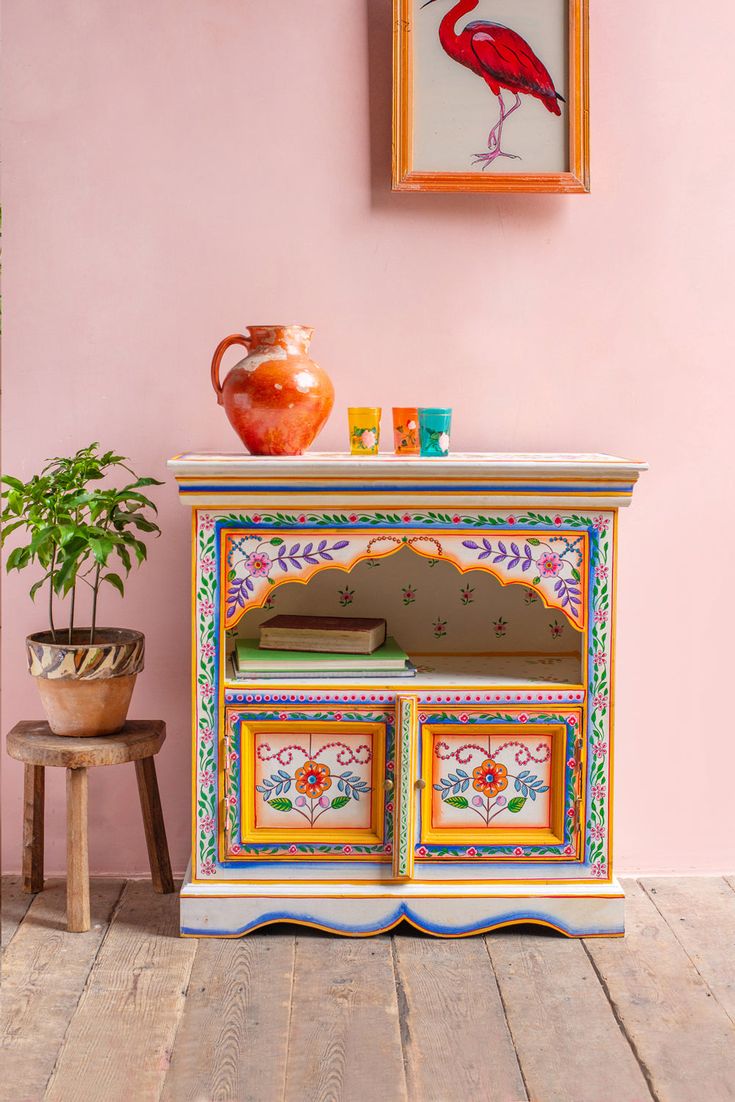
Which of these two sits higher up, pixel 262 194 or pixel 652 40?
pixel 652 40

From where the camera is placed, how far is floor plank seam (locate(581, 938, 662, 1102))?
1818 millimetres

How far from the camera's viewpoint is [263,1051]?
6.27 ft

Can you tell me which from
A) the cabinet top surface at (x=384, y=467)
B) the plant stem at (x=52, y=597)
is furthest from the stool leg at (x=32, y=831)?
the cabinet top surface at (x=384, y=467)

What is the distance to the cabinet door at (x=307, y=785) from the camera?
235 cm

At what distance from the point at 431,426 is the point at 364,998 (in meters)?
1.14

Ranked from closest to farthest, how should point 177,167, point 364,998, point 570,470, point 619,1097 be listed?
point 619,1097 < point 364,998 < point 570,470 < point 177,167

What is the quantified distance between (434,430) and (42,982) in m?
1.32

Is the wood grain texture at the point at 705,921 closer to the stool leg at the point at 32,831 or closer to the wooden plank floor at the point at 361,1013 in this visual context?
the wooden plank floor at the point at 361,1013

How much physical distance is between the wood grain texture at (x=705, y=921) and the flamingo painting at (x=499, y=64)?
1700mm

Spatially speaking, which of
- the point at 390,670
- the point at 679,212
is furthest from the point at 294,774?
the point at 679,212

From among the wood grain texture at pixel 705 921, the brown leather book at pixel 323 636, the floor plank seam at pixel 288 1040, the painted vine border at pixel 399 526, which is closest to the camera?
the floor plank seam at pixel 288 1040

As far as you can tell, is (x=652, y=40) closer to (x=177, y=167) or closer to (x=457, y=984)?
(x=177, y=167)

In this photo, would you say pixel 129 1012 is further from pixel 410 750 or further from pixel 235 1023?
pixel 410 750

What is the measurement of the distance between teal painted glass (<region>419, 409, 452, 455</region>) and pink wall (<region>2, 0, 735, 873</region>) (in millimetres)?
249
